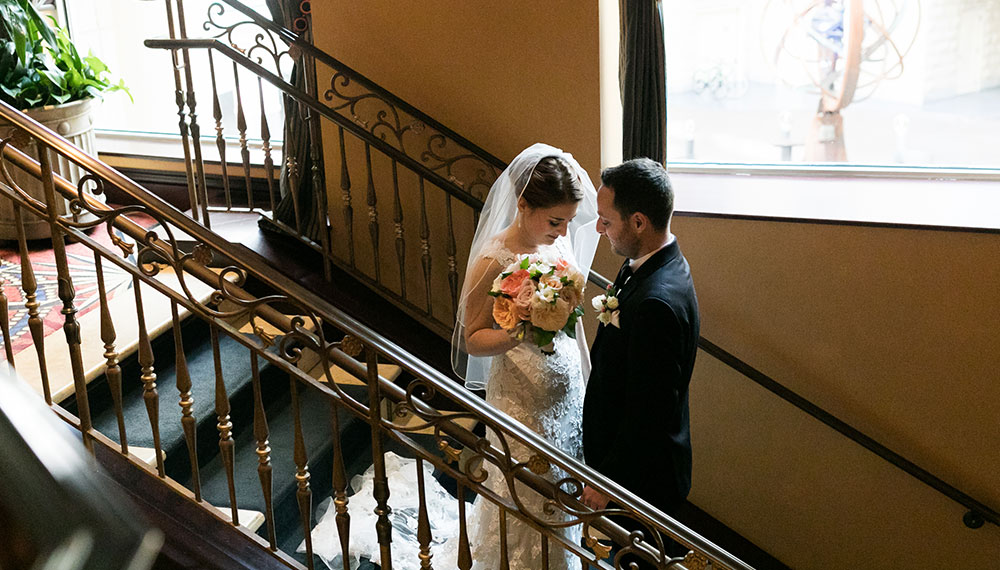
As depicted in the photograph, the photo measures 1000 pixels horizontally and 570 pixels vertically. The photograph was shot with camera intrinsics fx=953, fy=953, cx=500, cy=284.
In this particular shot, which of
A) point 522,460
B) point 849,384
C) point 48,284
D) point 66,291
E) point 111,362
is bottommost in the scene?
point 849,384

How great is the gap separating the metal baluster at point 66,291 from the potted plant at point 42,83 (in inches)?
97.4

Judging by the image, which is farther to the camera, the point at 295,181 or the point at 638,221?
A: the point at 295,181

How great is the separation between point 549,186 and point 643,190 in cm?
36

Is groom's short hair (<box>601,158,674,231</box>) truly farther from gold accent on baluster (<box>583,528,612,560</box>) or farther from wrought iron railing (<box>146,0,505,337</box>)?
wrought iron railing (<box>146,0,505,337</box>)

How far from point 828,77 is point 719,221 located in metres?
1.24

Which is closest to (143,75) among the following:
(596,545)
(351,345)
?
(351,345)

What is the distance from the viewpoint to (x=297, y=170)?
4645 millimetres

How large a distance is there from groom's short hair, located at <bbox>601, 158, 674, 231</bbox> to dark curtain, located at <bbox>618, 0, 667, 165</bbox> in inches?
47.7

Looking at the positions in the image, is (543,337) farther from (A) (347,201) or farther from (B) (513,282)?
(A) (347,201)

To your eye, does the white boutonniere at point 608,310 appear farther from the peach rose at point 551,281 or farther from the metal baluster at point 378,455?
the metal baluster at point 378,455

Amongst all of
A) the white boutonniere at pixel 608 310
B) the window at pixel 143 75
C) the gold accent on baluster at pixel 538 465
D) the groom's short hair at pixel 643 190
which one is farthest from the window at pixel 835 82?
the gold accent on baluster at pixel 538 465

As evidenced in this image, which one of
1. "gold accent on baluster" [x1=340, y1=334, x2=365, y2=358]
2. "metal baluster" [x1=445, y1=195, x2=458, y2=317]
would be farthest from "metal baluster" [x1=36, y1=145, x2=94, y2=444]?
"metal baluster" [x1=445, y1=195, x2=458, y2=317]

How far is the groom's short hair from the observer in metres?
2.96

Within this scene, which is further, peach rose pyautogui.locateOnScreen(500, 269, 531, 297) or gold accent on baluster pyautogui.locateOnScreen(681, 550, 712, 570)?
peach rose pyautogui.locateOnScreen(500, 269, 531, 297)
